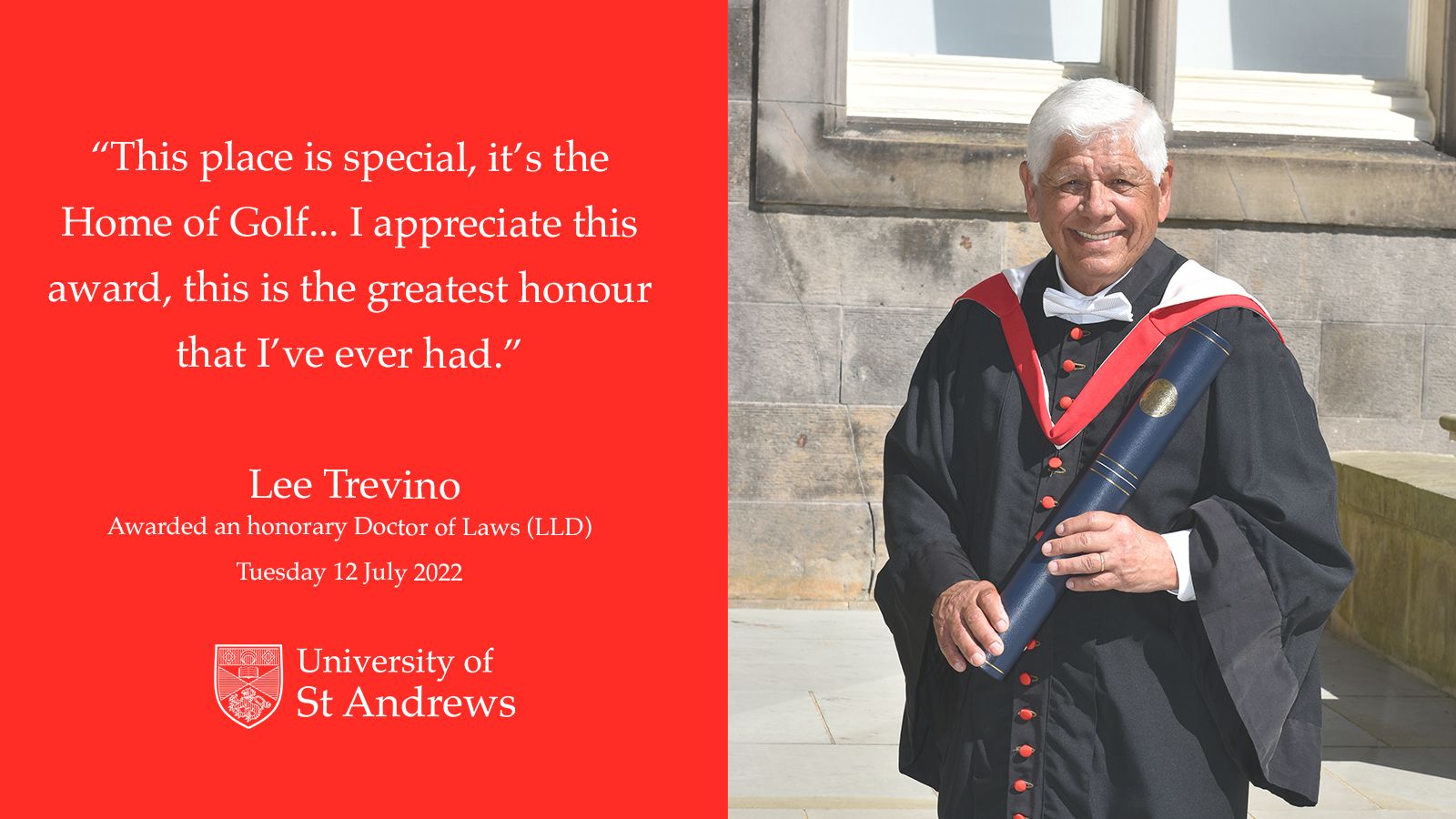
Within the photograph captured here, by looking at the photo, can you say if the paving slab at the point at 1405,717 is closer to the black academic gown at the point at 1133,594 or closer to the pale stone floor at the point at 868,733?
the pale stone floor at the point at 868,733

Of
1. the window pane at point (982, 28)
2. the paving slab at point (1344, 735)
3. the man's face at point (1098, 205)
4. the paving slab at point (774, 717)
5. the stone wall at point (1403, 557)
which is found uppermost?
the window pane at point (982, 28)

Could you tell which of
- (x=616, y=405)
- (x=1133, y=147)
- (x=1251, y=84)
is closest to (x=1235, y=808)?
(x=1133, y=147)

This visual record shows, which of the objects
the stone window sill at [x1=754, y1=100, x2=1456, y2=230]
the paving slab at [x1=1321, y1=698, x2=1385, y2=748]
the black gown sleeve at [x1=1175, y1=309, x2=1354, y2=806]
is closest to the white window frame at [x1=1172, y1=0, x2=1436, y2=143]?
the stone window sill at [x1=754, y1=100, x2=1456, y2=230]

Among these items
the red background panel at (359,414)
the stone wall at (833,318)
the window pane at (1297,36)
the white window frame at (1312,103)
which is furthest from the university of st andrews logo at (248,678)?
the window pane at (1297,36)

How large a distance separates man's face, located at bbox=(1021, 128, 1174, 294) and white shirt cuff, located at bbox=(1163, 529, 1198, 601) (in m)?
0.38

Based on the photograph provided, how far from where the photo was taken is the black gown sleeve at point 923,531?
2.20 metres

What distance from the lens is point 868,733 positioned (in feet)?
15.5

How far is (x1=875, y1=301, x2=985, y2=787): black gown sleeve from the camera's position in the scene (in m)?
2.20

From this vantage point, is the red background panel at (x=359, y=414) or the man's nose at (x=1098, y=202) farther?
the red background panel at (x=359, y=414)

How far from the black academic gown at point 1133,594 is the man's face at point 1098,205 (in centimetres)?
7

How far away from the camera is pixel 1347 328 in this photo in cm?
682

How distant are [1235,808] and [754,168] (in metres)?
4.67

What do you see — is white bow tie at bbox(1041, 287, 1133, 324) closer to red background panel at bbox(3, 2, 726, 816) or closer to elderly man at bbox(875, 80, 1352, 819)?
elderly man at bbox(875, 80, 1352, 819)

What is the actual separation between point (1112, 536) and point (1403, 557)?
4084 millimetres
